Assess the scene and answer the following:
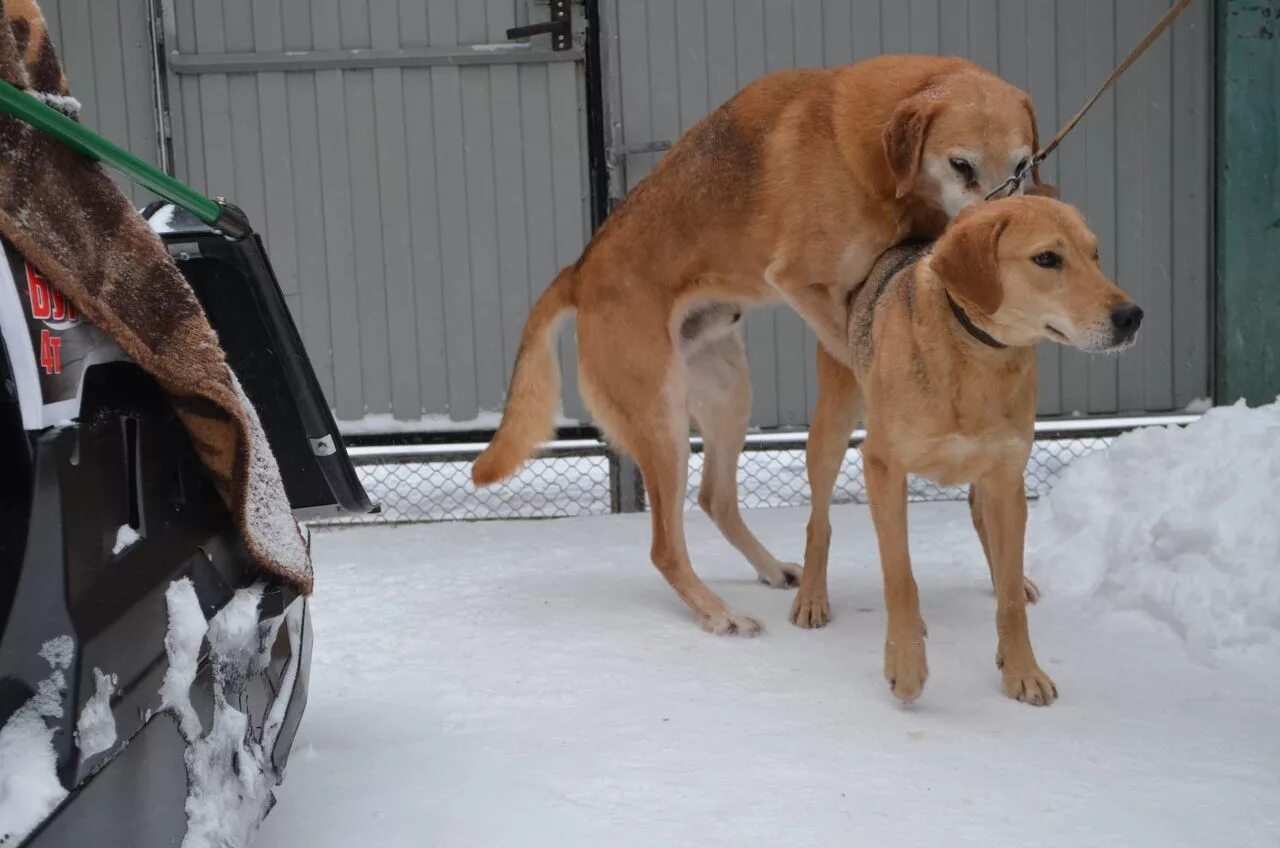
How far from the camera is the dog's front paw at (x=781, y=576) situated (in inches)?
162

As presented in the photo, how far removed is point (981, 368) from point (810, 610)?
43.8 inches

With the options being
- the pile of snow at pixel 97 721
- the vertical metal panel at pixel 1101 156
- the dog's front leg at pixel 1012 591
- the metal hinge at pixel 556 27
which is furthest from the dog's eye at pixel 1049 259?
the metal hinge at pixel 556 27

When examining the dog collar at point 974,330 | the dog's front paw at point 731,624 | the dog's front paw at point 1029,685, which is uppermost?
the dog collar at point 974,330

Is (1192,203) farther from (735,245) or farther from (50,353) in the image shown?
(50,353)

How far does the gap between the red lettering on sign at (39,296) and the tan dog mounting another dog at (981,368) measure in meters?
1.91

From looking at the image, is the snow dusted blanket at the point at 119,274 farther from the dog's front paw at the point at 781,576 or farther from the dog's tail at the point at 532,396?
the dog's front paw at the point at 781,576

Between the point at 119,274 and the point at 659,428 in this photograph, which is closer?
the point at 119,274

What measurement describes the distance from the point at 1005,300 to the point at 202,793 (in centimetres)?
196

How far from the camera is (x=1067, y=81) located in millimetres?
5719

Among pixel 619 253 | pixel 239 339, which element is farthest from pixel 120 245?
pixel 619 253

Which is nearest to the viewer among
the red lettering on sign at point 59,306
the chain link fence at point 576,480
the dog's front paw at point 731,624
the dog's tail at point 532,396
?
the red lettering on sign at point 59,306

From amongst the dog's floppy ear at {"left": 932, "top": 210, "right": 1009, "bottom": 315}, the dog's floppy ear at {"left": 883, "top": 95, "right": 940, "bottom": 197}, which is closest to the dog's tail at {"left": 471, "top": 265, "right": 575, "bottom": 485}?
the dog's floppy ear at {"left": 883, "top": 95, "right": 940, "bottom": 197}

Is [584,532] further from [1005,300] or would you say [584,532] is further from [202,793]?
[202,793]

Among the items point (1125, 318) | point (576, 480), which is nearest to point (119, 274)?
point (1125, 318)
